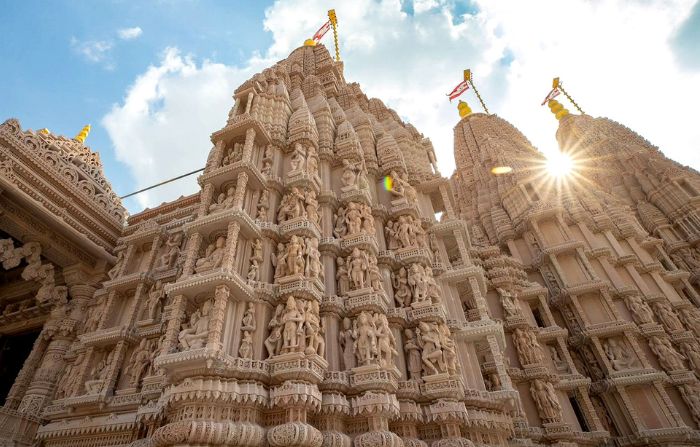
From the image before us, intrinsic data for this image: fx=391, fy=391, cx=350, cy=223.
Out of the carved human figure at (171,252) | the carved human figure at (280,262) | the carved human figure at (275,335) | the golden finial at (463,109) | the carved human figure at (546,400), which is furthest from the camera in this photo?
the golden finial at (463,109)

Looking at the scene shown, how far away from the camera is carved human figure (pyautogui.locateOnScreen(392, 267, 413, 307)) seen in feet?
35.7

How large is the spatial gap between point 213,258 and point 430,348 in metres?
5.61

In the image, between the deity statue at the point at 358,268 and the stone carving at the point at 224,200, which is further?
the stone carving at the point at 224,200

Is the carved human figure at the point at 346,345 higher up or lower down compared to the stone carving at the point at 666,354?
lower down

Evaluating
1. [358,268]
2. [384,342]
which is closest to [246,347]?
[384,342]

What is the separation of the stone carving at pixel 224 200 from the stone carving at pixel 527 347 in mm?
13056

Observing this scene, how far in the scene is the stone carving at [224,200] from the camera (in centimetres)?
1044

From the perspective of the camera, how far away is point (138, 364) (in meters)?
10.3

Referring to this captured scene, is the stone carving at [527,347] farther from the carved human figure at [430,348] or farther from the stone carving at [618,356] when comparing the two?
the carved human figure at [430,348]

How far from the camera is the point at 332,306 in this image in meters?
9.52

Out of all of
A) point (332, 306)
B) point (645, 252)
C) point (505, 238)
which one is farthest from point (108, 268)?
point (645, 252)

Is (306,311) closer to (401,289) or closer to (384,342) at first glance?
(384,342)

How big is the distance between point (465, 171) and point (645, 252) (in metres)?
17.8

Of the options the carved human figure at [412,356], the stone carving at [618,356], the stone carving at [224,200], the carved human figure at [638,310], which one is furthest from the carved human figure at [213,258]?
the carved human figure at [638,310]
